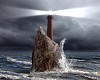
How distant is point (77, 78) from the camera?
4078 cm

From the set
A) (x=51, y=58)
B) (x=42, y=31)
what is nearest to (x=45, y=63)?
(x=51, y=58)

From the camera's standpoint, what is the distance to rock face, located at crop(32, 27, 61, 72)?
147ft

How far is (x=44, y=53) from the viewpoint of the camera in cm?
4478

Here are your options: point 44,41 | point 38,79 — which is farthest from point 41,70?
point 38,79

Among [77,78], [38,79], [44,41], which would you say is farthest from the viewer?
[44,41]

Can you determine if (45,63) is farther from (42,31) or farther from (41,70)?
(42,31)

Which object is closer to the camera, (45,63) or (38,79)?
(38,79)

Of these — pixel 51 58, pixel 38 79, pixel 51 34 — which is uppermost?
pixel 51 34

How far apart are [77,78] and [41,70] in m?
6.58

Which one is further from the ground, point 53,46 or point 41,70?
point 53,46

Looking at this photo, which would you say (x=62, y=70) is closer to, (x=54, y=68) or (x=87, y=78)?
(x=54, y=68)

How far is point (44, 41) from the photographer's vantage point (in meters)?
44.6

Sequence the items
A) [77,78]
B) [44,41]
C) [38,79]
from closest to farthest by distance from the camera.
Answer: [38,79] → [77,78] → [44,41]

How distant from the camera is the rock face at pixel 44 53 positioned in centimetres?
4466
